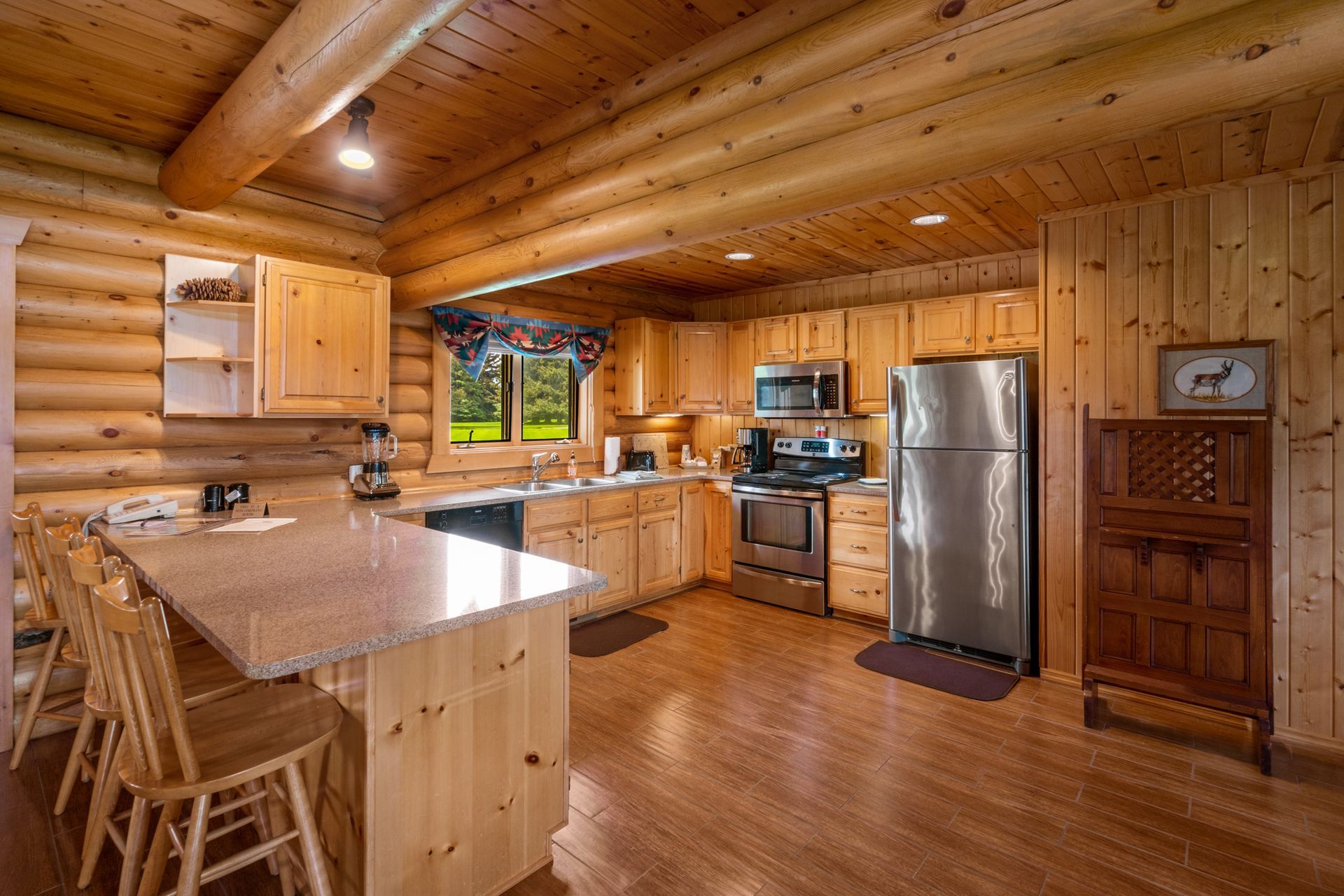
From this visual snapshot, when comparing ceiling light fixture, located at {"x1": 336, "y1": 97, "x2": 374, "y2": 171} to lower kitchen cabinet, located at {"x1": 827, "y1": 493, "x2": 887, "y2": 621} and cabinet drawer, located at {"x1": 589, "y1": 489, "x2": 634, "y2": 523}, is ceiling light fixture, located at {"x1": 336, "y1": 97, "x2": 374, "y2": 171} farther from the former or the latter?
lower kitchen cabinet, located at {"x1": 827, "y1": 493, "x2": 887, "y2": 621}

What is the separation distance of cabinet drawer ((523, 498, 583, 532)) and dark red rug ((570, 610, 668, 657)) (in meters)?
0.71

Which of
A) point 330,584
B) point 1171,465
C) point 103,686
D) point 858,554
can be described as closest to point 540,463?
point 858,554

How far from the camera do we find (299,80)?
187 centimetres

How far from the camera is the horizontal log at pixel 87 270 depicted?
269cm

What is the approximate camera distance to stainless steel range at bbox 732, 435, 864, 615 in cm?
441

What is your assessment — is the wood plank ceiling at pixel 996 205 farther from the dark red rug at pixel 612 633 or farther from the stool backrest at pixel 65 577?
the stool backrest at pixel 65 577

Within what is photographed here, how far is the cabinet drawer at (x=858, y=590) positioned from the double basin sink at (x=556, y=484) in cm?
166

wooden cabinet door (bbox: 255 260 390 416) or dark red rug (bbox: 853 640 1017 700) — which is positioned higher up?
wooden cabinet door (bbox: 255 260 390 416)

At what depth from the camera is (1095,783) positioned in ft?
7.95

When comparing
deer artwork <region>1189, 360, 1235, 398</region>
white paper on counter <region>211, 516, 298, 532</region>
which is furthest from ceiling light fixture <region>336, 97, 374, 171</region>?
deer artwork <region>1189, 360, 1235, 398</region>

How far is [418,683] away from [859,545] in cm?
326

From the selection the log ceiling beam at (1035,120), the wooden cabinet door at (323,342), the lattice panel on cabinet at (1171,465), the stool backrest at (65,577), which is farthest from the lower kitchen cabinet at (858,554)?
the stool backrest at (65,577)

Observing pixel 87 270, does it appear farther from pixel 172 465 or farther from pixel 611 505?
pixel 611 505

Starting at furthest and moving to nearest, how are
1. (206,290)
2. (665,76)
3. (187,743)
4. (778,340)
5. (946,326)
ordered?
1. (778,340)
2. (946,326)
3. (206,290)
4. (665,76)
5. (187,743)
